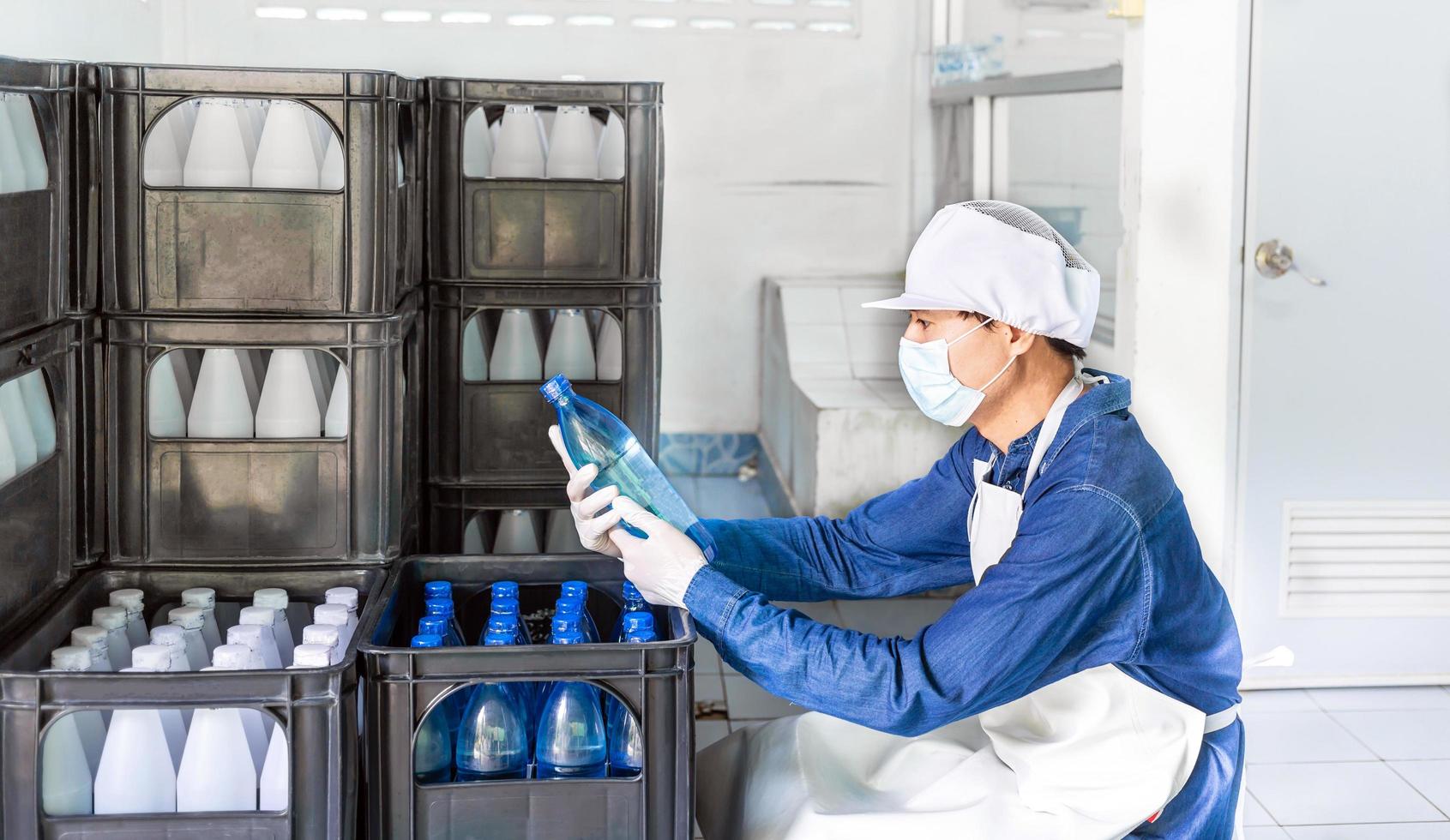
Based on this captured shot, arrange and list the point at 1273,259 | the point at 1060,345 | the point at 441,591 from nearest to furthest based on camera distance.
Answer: the point at 1060,345, the point at 441,591, the point at 1273,259

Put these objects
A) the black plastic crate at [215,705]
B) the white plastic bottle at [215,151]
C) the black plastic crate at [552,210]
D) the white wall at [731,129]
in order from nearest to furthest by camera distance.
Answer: the black plastic crate at [215,705] < the white plastic bottle at [215,151] < the black plastic crate at [552,210] < the white wall at [731,129]

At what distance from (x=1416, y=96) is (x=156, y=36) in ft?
12.9

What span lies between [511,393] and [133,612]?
87cm

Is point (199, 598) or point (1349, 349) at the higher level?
point (1349, 349)

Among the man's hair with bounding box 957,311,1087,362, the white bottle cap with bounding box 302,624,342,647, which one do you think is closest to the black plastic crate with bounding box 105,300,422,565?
the white bottle cap with bounding box 302,624,342,647

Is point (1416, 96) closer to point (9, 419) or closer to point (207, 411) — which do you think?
point (207, 411)

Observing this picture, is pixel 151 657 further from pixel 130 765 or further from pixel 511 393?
pixel 511 393

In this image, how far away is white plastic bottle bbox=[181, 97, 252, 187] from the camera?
2.03m

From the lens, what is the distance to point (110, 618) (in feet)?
5.94

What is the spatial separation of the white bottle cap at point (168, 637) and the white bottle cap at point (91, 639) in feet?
0.20

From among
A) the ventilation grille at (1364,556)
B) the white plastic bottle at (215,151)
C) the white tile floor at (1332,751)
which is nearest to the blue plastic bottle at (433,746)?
the white plastic bottle at (215,151)

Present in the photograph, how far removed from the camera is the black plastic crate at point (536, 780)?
5.16ft

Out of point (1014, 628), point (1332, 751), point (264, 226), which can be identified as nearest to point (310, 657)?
point (264, 226)

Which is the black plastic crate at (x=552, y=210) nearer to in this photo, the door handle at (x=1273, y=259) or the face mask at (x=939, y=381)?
the face mask at (x=939, y=381)
